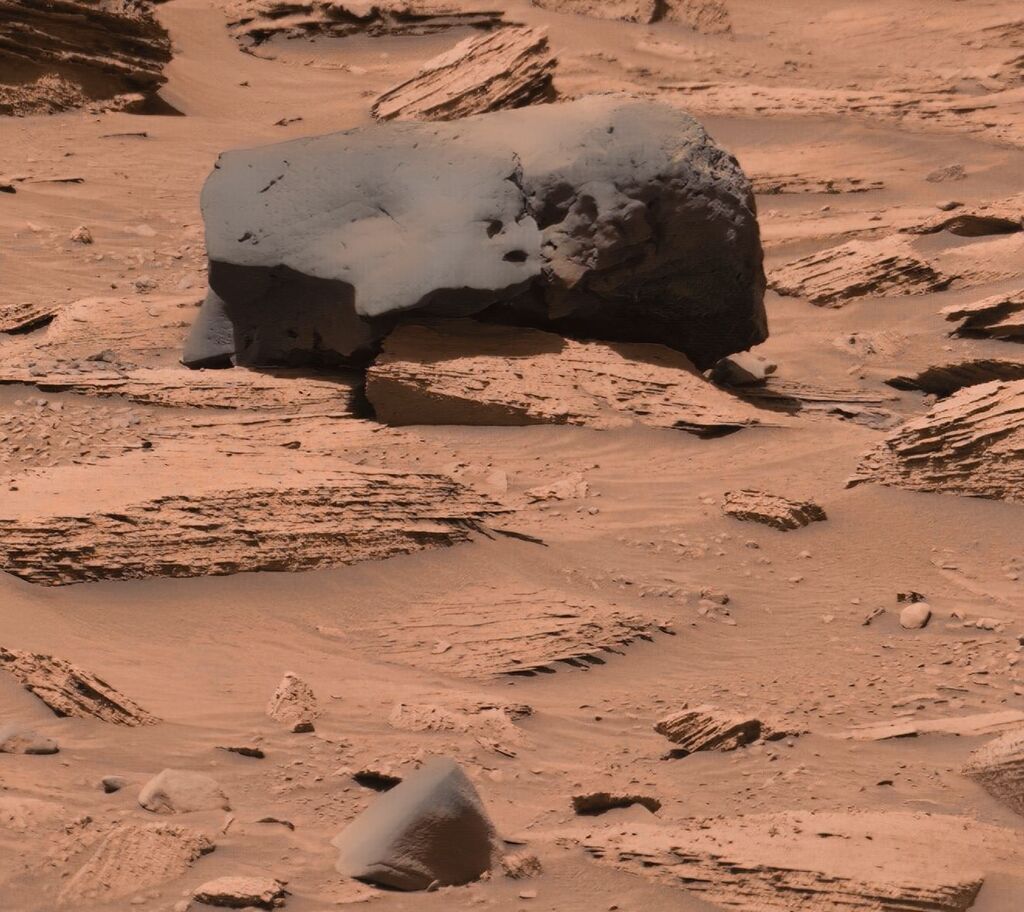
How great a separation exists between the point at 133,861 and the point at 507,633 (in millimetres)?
1573

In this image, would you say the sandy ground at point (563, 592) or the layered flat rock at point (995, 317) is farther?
the layered flat rock at point (995, 317)

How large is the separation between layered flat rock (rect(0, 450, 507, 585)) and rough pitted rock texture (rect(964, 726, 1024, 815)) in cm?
183

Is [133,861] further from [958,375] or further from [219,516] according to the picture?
[958,375]

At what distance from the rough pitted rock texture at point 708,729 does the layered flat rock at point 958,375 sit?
2.97 metres

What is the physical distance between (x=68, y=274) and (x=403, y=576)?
3.14 m

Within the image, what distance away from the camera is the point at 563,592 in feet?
13.6

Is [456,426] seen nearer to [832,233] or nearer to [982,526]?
[982,526]

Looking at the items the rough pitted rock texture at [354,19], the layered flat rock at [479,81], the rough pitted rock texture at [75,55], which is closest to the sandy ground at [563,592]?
the rough pitted rock texture at [75,55]

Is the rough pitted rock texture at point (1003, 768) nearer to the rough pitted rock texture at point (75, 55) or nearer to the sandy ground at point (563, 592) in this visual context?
the sandy ground at point (563, 592)

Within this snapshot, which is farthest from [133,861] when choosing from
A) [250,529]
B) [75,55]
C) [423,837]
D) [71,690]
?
[75,55]

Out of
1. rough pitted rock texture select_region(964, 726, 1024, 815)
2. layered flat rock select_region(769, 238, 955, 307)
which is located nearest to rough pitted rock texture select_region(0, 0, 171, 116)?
layered flat rock select_region(769, 238, 955, 307)

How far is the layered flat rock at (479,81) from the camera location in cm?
884

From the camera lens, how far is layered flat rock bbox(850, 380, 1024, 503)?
467 cm

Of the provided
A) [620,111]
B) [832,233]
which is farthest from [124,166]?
[832,233]
